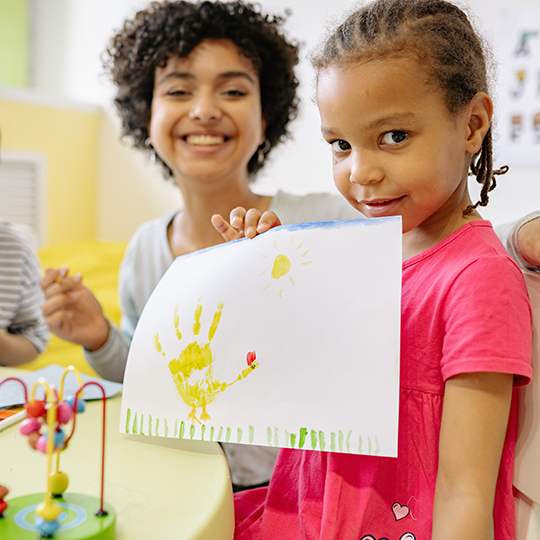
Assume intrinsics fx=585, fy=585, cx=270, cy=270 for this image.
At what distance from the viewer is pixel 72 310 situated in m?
0.97

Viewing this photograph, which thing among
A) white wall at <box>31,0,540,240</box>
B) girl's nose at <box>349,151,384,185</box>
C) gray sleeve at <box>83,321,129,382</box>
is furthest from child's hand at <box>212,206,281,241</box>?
white wall at <box>31,0,540,240</box>

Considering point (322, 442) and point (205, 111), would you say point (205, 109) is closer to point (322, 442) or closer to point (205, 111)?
point (205, 111)

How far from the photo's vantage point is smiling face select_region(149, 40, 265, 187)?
1.15 meters

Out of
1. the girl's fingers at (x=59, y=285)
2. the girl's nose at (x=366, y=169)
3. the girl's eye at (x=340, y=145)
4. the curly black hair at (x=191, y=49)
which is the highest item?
the curly black hair at (x=191, y=49)

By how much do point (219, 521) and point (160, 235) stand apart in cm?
88

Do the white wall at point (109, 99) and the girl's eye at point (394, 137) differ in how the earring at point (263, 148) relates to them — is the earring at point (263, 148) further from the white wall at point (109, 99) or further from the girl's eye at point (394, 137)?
the white wall at point (109, 99)

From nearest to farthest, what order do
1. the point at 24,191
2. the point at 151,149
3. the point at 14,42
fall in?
the point at 151,149
the point at 24,191
the point at 14,42

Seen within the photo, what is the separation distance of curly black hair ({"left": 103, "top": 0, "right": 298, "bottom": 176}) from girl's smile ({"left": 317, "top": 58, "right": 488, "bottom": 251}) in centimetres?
66

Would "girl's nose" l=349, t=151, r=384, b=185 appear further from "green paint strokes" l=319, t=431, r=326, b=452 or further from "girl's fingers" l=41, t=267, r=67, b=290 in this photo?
"girl's fingers" l=41, t=267, r=67, b=290

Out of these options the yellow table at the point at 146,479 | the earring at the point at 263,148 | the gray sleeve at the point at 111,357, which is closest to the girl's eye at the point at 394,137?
the yellow table at the point at 146,479

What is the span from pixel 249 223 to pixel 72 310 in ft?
1.52

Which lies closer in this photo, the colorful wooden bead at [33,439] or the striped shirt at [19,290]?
the colorful wooden bead at [33,439]

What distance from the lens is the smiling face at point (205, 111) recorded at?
1.15 m

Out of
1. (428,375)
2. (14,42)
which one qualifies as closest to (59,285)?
(428,375)
